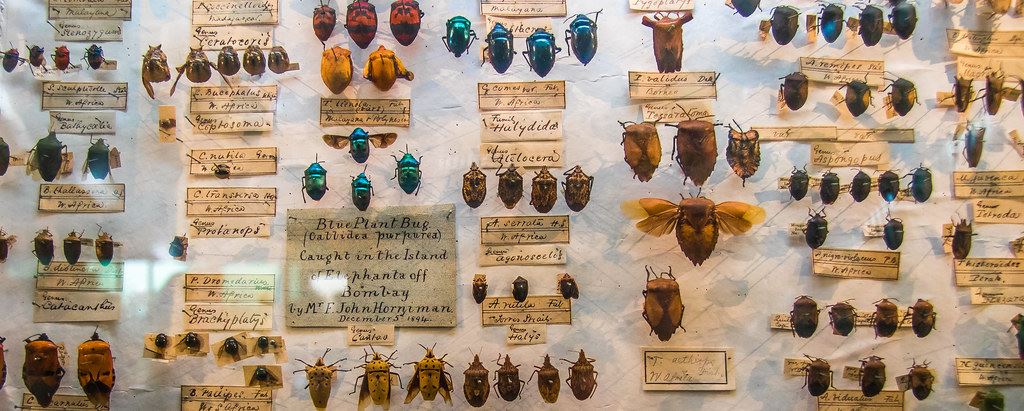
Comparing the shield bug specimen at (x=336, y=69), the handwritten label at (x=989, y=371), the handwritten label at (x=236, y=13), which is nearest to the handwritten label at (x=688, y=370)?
the handwritten label at (x=989, y=371)

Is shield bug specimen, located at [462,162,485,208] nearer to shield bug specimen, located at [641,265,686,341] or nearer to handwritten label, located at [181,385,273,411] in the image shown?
shield bug specimen, located at [641,265,686,341]

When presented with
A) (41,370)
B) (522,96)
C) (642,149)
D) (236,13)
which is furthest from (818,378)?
(41,370)

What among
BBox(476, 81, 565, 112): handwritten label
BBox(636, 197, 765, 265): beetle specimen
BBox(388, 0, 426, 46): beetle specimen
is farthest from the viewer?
BBox(476, 81, 565, 112): handwritten label

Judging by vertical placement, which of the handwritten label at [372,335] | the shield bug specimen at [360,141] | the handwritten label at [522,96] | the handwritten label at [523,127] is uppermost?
the handwritten label at [522,96]

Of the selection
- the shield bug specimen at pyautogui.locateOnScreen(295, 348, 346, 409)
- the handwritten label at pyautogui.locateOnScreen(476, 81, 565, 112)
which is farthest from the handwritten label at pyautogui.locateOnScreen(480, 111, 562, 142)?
the shield bug specimen at pyautogui.locateOnScreen(295, 348, 346, 409)

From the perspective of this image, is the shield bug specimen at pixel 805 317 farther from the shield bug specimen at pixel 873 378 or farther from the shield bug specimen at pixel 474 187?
the shield bug specimen at pixel 474 187

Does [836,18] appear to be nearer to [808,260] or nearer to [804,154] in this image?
[804,154]

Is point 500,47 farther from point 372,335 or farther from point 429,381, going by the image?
point 429,381
